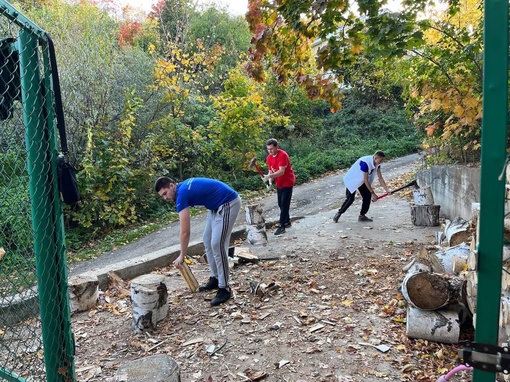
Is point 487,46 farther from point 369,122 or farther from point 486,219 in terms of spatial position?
point 369,122

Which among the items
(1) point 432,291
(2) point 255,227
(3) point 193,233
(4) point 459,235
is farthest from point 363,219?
(1) point 432,291

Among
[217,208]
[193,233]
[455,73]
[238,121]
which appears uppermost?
[455,73]

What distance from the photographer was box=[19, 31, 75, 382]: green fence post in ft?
7.44

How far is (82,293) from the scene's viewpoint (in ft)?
16.0

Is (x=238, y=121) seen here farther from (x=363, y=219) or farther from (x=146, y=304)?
(x=146, y=304)

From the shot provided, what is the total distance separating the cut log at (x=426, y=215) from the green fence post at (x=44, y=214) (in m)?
6.84

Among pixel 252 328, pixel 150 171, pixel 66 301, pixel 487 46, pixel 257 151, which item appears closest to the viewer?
pixel 487 46

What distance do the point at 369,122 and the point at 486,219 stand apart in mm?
21813

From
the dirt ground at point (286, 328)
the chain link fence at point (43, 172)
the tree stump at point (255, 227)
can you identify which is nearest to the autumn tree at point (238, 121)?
the tree stump at point (255, 227)

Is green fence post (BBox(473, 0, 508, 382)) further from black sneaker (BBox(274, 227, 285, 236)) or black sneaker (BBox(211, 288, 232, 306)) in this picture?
black sneaker (BBox(274, 227, 285, 236))

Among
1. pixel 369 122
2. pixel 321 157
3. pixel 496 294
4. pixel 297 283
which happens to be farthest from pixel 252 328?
pixel 369 122

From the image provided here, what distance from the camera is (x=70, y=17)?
10992 millimetres

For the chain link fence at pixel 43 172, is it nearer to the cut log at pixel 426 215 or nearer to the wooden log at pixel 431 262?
the wooden log at pixel 431 262

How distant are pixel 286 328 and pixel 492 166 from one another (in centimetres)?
302
